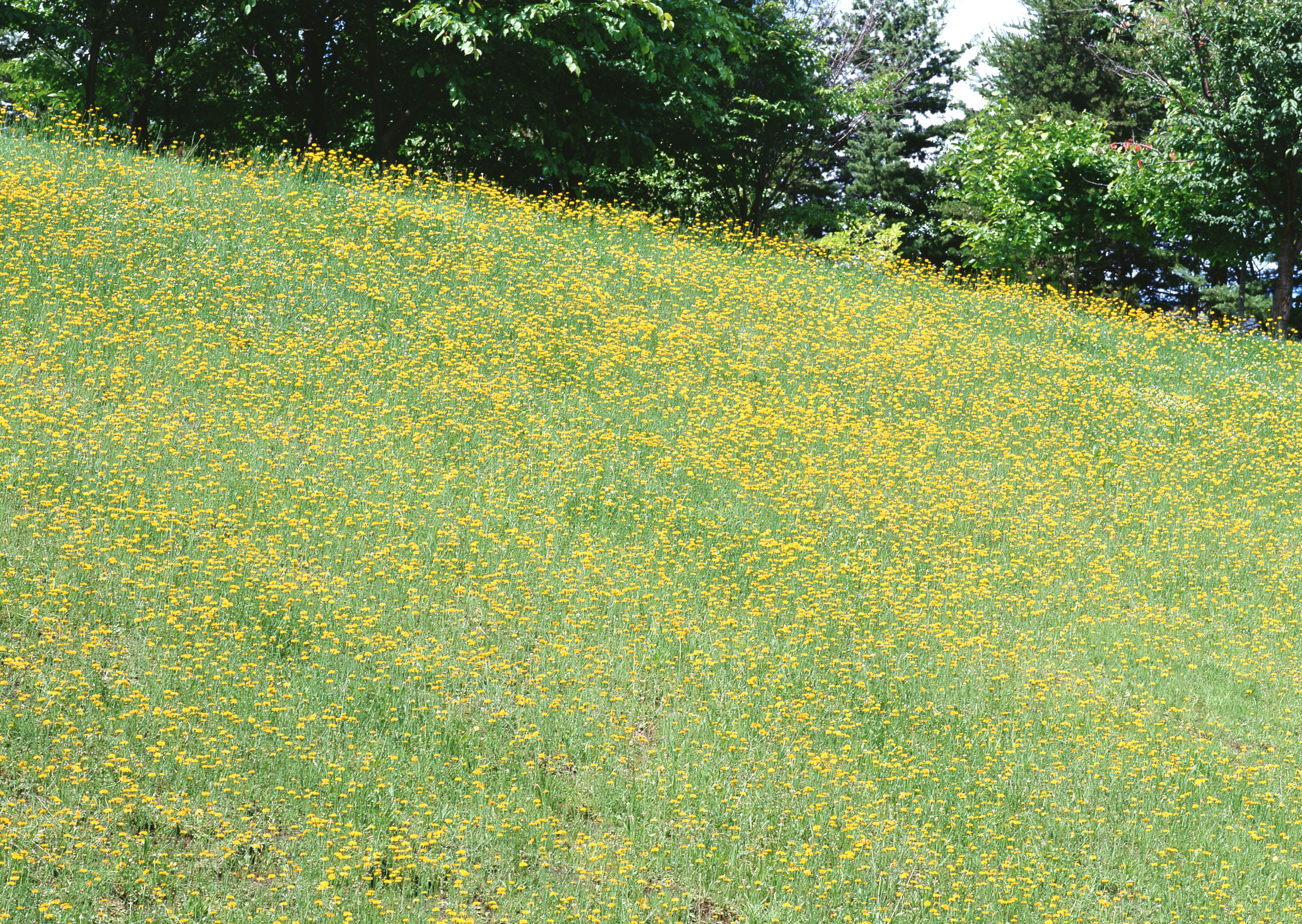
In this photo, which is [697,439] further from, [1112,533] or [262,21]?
[262,21]

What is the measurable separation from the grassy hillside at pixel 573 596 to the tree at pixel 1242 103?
261 inches

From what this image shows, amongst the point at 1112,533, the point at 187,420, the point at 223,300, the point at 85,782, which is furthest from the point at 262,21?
the point at 85,782

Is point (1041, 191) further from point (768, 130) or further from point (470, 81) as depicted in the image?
point (470, 81)

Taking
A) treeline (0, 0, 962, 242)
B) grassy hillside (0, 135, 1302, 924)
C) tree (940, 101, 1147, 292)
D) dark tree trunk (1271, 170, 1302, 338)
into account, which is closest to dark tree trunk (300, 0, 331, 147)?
treeline (0, 0, 962, 242)

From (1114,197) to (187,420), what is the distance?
68.9 feet

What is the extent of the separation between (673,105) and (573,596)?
13.9 metres

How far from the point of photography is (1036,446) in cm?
1229

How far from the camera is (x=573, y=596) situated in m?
7.75

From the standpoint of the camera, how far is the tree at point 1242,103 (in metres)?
18.2

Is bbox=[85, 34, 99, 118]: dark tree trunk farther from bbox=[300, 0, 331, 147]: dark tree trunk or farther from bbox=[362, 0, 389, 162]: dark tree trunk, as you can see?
bbox=[362, 0, 389, 162]: dark tree trunk

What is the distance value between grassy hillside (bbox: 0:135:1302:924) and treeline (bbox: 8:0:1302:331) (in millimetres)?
4934

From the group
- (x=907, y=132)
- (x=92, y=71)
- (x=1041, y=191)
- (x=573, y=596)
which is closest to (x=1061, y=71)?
(x=907, y=132)

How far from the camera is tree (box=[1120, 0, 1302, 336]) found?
1823cm

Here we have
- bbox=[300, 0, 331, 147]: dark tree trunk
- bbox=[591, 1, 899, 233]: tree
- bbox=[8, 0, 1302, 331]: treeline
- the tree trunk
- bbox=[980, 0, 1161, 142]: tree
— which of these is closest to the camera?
bbox=[8, 0, 1302, 331]: treeline
